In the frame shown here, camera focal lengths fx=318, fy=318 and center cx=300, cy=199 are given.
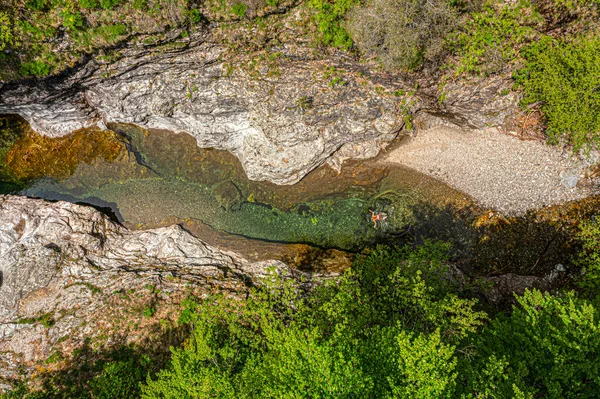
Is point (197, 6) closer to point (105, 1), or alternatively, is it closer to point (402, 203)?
point (105, 1)

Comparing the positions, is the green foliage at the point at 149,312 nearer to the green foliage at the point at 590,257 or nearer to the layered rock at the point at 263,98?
the layered rock at the point at 263,98

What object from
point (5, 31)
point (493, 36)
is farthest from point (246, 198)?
point (493, 36)

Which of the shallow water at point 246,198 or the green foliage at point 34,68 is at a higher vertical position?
the green foliage at point 34,68

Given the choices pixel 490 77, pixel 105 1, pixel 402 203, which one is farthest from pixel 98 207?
pixel 490 77

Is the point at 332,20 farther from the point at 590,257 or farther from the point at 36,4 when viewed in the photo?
the point at 590,257

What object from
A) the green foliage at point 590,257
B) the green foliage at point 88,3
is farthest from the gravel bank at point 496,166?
the green foliage at point 88,3
